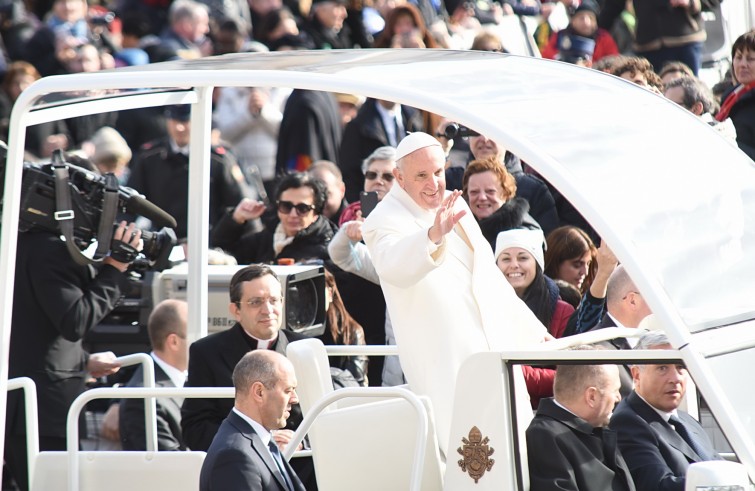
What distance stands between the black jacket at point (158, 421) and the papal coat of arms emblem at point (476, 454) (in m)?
2.90

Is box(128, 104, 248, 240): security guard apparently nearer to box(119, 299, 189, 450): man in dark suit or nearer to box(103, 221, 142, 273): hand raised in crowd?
box(119, 299, 189, 450): man in dark suit

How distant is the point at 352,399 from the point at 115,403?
3.00m

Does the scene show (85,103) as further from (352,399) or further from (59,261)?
(352,399)

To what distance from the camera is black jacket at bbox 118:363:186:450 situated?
7.60m

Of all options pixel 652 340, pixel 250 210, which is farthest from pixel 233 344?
pixel 250 210

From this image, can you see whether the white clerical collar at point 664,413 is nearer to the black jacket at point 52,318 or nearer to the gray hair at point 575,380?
the gray hair at point 575,380

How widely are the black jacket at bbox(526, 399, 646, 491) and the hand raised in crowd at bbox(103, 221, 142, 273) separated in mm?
2985

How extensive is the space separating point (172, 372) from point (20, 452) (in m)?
0.90

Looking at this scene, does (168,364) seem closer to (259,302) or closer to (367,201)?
(259,302)

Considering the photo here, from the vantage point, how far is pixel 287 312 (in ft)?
24.9

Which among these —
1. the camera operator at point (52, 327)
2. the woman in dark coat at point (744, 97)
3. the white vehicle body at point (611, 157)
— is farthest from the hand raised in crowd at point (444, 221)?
the woman in dark coat at point (744, 97)

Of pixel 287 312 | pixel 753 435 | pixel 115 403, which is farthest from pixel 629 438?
pixel 115 403

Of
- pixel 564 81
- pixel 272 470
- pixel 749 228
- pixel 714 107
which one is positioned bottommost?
pixel 272 470

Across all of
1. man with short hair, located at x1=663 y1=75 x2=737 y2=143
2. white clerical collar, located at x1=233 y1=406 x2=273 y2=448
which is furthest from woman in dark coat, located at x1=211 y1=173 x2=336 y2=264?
white clerical collar, located at x1=233 y1=406 x2=273 y2=448
